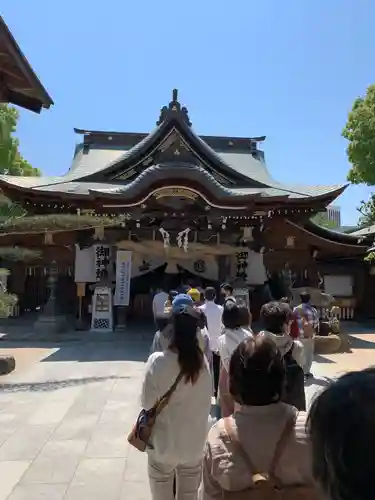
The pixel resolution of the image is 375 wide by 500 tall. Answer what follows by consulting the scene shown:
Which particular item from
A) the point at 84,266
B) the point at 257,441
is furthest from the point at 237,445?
the point at 84,266

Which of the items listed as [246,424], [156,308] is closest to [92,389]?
[156,308]

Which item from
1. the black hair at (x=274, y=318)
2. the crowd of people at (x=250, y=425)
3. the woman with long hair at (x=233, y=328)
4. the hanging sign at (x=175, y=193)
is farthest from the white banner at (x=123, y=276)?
the black hair at (x=274, y=318)

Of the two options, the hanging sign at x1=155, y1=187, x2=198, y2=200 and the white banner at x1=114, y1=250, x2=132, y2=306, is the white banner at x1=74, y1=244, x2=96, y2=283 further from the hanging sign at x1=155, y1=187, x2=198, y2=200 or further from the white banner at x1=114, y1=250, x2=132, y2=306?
the hanging sign at x1=155, y1=187, x2=198, y2=200

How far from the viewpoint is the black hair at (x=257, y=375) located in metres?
1.79

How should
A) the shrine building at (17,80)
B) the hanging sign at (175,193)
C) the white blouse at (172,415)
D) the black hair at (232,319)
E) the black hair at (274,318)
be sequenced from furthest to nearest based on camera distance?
1. the hanging sign at (175,193)
2. the shrine building at (17,80)
3. the black hair at (232,319)
4. the black hair at (274,318)
5. the white blouse at (172,415)

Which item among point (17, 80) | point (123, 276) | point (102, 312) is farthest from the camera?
point (123, 276)

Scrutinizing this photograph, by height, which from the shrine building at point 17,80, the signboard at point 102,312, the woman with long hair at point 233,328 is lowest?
the signboard at point 102,312

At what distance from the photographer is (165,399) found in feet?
8.34

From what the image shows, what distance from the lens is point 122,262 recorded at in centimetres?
1375

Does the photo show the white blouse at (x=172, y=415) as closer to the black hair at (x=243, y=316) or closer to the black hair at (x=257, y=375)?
the black hair at (x=257, y=375)

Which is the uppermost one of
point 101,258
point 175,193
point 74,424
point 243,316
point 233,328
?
point 175,193

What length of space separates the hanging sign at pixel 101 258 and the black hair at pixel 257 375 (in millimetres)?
12431

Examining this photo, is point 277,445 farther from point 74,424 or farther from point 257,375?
point 74,424

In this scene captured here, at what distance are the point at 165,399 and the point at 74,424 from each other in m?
3.26
